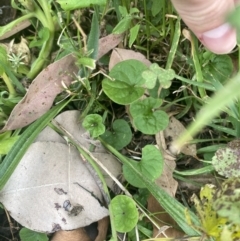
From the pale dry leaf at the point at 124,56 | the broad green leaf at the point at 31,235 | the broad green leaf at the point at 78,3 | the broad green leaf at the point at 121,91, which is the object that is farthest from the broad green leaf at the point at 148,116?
the broad green leaf at the point at 31,235

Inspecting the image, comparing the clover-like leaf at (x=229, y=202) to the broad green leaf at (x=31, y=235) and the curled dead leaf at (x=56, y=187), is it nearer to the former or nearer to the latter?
the curled dead leaf at (x=56, y=187)

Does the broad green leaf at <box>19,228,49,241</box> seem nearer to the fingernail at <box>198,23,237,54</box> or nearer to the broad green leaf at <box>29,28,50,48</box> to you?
the broad green leaf at <box>29,28,50,48</box>

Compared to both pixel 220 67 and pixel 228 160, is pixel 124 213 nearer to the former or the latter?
pixel 228 160

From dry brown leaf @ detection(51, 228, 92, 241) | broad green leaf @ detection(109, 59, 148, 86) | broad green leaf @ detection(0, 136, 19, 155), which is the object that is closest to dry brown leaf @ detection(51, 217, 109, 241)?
dry brown leaf @ detection(51, 228, 92, 241)

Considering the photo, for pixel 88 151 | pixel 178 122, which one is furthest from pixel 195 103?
pixel 88 151

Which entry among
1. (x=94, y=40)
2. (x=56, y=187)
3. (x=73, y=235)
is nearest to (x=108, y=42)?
(x=94, y=40)
